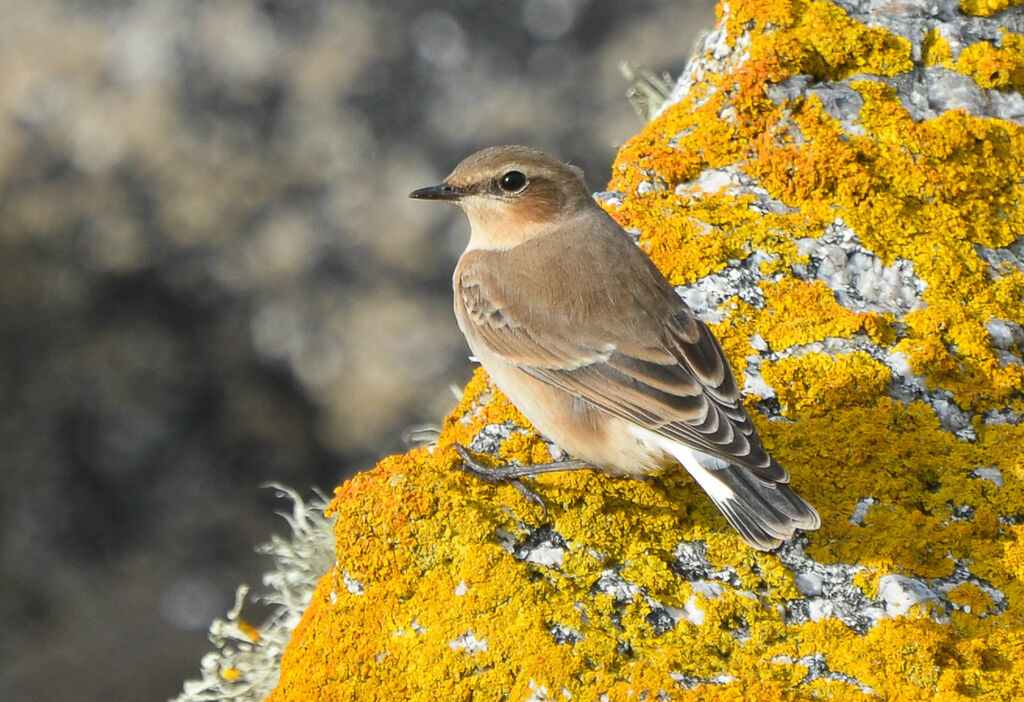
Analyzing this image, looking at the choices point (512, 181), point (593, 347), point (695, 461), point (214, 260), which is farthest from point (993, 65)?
point (214, 260)

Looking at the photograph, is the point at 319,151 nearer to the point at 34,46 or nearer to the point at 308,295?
the point at 308,295

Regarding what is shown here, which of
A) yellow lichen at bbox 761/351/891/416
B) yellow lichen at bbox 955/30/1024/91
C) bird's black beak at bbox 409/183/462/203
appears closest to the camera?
yellow lichen at bbox 761/351/891/416

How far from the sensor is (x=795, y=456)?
3.65 metres

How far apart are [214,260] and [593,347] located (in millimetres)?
4504

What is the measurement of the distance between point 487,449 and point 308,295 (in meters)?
4.15

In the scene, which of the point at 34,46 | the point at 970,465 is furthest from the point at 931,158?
the point at 34,46

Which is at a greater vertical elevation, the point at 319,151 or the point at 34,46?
the point at 34,46

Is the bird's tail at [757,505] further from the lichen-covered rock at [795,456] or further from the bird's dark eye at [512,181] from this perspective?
the bird's dark eye at [512,181]

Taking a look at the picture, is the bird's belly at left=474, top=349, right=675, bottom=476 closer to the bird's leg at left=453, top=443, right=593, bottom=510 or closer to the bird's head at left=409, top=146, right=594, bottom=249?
the bird's leg at left=453, top=443, right=593, bottom=510

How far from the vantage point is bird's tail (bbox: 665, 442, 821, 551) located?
3184 mm

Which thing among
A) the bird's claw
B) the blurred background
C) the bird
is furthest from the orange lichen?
the bird's claw

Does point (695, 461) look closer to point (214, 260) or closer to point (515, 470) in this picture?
point (515, 470)

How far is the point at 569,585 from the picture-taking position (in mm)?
3250

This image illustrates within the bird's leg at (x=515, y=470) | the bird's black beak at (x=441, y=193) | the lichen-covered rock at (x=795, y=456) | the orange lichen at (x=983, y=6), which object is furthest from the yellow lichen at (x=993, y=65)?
the bird's leg at (x=515, y=470)
